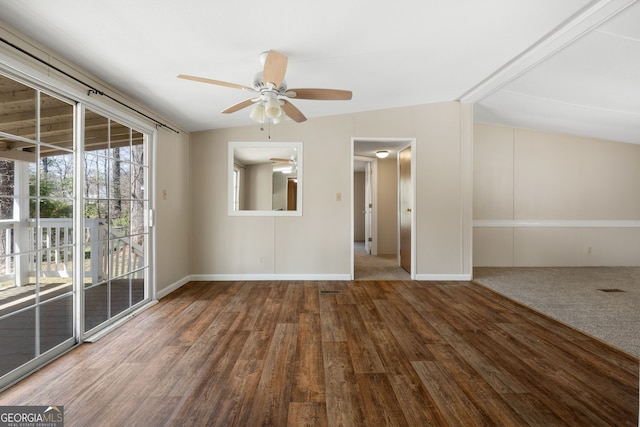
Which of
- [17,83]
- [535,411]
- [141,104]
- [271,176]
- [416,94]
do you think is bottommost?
[535,411]

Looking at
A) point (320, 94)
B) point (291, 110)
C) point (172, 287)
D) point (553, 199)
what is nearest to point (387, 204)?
point (553, 199)

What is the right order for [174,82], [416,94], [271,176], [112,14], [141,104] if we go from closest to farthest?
[112,14] < [174,82] < [141,104] < [416,94] < [271,176]

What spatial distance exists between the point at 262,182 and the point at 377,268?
2.61 m

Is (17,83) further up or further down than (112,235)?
further up

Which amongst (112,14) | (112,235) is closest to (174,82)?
(112,14)

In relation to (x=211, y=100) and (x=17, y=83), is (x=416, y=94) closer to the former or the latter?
(x=211, y=100)

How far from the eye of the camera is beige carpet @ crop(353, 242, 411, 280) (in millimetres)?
4582

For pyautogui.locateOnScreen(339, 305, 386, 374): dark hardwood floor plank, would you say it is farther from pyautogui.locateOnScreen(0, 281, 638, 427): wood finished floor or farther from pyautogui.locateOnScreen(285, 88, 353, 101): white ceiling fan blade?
pyautogui.locateOnScreen(285, 88, 353, 101): white ceiling fan blade

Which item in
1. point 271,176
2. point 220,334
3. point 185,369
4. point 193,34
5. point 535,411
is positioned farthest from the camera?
point 271,176

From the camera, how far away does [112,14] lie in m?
1.80

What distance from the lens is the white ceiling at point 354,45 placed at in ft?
6.23

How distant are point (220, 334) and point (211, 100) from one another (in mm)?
2546
